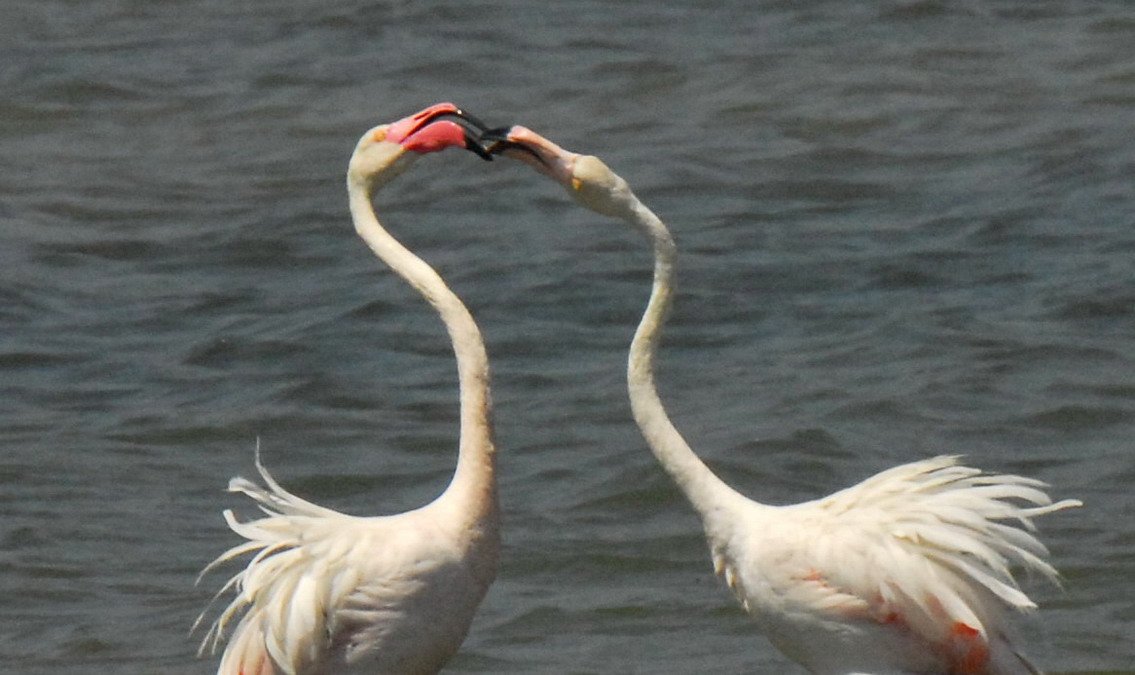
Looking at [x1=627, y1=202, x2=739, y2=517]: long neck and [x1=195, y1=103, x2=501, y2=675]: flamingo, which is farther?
[x1=627, y1=202, x2=739, y2=517]: long neck

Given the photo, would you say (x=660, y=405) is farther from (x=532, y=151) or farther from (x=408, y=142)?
(x=408, y=142)

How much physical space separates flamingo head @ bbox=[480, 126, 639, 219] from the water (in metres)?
2.18

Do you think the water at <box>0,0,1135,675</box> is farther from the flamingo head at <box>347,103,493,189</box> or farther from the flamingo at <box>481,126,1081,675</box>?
the flamingo head at <box>347,103,493,189</box>

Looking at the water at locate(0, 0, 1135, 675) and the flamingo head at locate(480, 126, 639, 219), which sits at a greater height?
the flamingo head at locate(480, 126, 639, 219)

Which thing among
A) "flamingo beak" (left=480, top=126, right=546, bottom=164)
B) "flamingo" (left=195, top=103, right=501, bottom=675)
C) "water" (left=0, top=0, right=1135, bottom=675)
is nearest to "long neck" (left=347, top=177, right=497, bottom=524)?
"flamingo" (left=195, top=103, right=501, bottom=675)

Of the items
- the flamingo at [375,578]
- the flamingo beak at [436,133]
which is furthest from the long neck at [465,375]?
the flamingo beak at [436,133]

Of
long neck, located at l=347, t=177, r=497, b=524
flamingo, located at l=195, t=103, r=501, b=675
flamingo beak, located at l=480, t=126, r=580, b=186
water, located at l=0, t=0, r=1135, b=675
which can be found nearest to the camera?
flamingo, located at l=195, t=103, r=501, b=675

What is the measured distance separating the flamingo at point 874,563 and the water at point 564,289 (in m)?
1.63

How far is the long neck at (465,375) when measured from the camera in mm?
6551

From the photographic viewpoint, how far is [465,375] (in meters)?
6.69

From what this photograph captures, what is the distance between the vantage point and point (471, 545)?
21.3ft

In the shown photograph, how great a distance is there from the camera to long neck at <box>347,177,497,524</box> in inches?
258

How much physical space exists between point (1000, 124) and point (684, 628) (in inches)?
259

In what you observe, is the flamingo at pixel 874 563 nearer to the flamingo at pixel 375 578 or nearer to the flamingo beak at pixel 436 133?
the flamingo beak at pixel 436 133
